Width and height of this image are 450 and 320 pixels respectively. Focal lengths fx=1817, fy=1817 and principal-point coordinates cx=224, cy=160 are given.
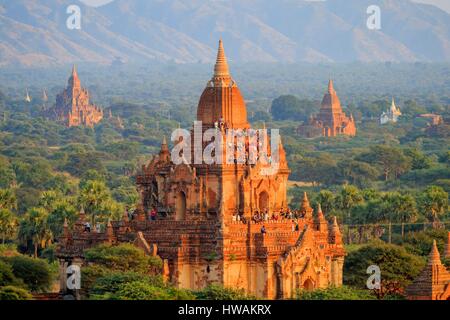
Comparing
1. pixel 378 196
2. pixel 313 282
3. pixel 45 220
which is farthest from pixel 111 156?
pixel 313 282

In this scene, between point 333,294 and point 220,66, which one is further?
point 220,66

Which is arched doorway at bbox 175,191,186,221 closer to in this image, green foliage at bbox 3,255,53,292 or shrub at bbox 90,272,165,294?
shrub at bbox 90,272,165,294

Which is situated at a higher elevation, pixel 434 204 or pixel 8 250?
pixel 434 204

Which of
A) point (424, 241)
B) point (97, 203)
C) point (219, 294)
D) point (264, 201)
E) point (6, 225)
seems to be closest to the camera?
point (219, 294)

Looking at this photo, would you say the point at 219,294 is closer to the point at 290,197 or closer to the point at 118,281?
the point at 118,281

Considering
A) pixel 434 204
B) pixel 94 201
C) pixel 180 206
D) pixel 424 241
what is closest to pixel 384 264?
pixel 180 206

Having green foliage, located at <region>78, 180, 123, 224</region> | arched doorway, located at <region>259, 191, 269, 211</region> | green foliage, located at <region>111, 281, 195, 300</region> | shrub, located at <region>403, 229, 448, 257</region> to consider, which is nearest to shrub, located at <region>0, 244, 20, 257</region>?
green foliage, located at <region>78, 180, 123, 224</region>
